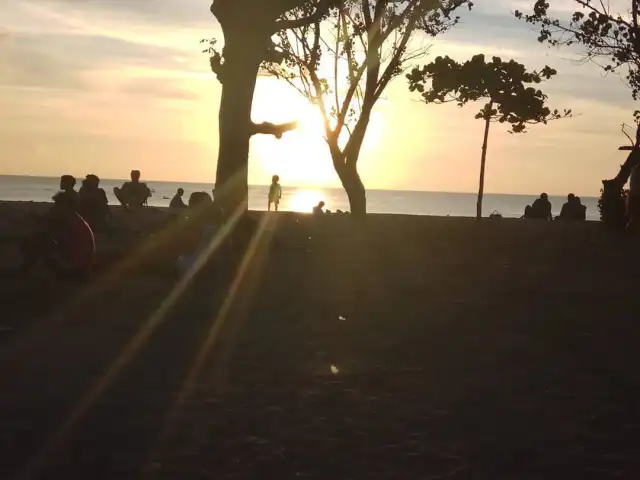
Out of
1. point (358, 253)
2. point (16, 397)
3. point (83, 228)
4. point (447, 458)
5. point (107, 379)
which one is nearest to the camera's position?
point (447, 458)

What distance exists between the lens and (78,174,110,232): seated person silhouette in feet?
54.2

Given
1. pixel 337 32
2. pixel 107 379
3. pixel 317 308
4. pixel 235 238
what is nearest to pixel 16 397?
pixel 107 379

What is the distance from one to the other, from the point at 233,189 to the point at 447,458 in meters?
12.2

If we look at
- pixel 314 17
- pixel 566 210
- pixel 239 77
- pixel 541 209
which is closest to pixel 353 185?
pixel 541 209

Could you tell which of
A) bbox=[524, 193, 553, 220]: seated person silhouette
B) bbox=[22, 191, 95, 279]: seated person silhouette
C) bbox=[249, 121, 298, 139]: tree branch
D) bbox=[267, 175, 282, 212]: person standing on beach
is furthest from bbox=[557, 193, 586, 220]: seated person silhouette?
bbox=[22, 191, 95, 279]: seated person silhouette

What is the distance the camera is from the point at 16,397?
20.4ft

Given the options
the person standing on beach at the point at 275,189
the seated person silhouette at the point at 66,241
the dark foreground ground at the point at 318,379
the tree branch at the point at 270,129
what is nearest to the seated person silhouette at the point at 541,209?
the person standing on beach at the point at 275,189

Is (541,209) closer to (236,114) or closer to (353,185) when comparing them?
(353,185)

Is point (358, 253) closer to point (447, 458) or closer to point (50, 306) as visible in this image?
point (50, 306)

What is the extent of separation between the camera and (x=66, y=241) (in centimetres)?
1203

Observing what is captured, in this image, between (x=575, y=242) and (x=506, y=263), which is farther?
(x=575, y=242)

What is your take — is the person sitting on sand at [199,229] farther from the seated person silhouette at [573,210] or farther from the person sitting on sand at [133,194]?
the seated person silhouette at [573,210]

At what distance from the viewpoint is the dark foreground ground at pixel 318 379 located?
16.6ft

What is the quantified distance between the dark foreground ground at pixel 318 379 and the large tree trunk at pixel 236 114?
3476 millimetres
